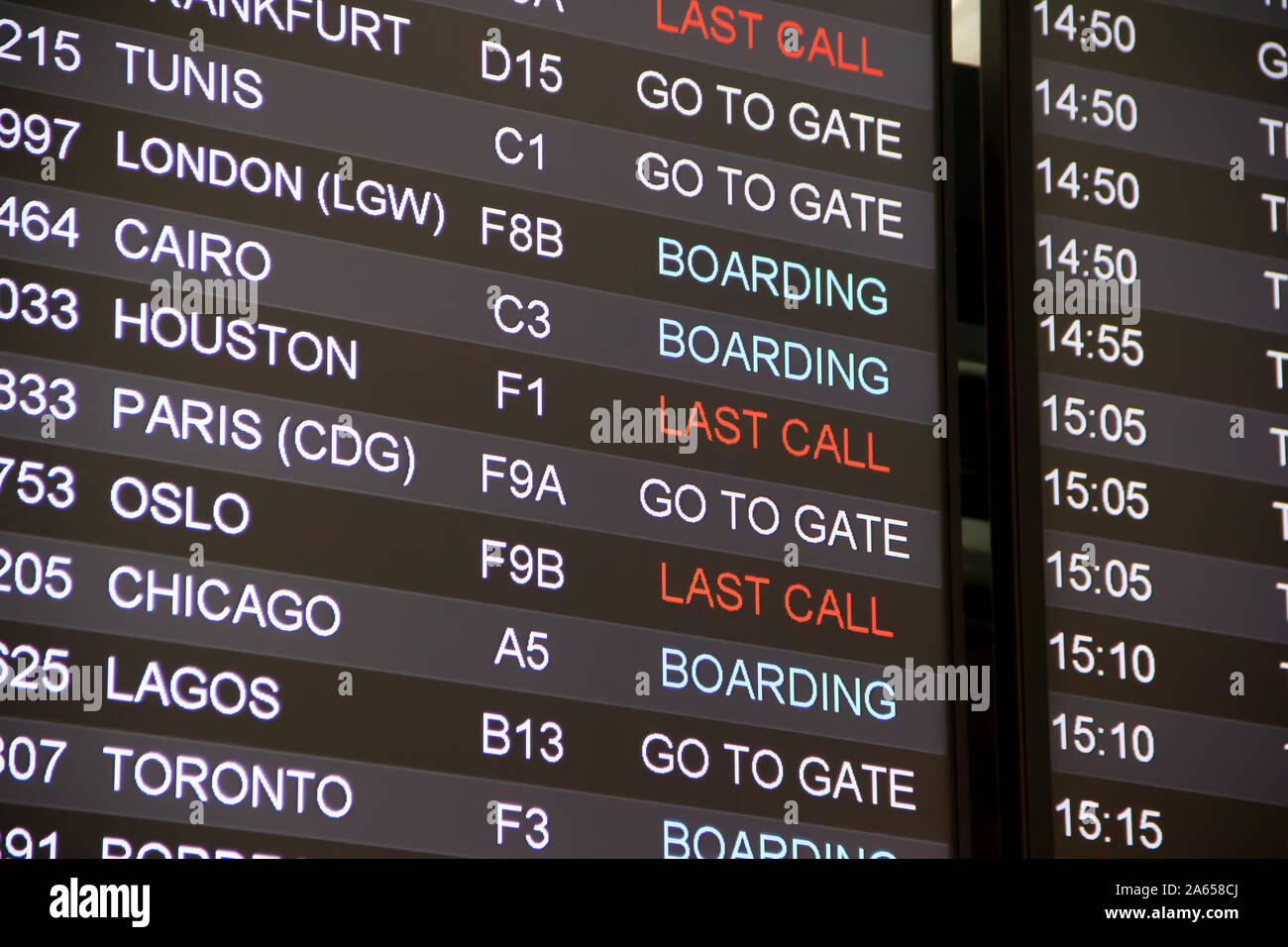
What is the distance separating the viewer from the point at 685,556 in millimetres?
4129

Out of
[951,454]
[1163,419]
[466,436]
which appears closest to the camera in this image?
[466,436]

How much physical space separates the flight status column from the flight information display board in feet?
0.93

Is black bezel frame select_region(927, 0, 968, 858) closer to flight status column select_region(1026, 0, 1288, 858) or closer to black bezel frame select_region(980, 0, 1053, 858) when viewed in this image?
black bezel frame select_region(980, 0, 1053, 858)

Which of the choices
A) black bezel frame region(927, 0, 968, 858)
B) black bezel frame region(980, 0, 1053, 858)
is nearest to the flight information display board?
black bezel frame region(927, 0, 968, 858)

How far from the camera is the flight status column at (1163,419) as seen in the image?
431 cm

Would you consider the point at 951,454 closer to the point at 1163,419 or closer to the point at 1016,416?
the point at 1016,416

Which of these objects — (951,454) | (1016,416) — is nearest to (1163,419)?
(1016,416)

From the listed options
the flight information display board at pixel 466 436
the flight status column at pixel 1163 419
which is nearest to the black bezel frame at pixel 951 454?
the flight information display board at pixel 466 436

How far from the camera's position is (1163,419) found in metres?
4.54

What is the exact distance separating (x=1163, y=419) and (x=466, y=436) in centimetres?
152
